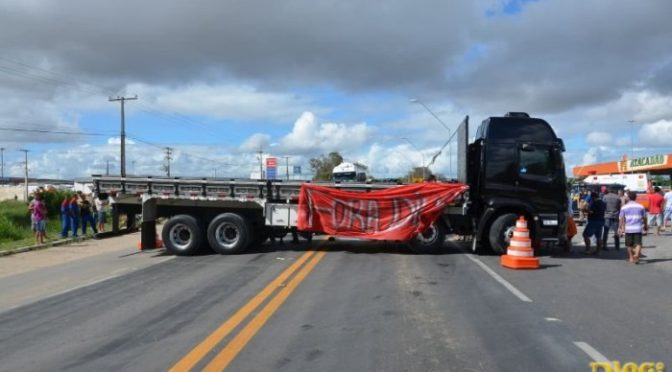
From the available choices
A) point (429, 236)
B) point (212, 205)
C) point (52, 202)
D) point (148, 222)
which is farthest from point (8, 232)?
point (429, 236)

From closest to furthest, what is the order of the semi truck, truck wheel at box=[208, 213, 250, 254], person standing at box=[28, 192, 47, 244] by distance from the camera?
the semi truck < truck wheel at box=[208, 213, 250, 254] < person standing at box=[28, 192, 47, 244]

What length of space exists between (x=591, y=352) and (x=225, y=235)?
32.5 ft

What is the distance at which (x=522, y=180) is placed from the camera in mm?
13219

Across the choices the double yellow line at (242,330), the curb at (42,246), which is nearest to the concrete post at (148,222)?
the curb at (42,246)

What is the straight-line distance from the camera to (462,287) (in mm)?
9117

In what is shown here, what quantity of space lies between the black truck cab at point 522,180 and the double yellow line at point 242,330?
505cm

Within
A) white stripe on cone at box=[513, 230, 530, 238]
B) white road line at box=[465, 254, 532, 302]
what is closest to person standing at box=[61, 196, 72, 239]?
white road line at box=[465, 254, 532, 302]

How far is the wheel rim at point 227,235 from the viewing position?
45.4ft

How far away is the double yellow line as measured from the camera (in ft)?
17.4

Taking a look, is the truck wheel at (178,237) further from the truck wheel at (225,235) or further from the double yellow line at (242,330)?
the double yellow line at (242,330)

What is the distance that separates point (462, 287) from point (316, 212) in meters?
5.45

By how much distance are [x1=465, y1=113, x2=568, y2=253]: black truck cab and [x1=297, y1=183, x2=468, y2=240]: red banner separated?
3.98 ft

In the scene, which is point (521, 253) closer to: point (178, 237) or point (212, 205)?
point (212, 205)

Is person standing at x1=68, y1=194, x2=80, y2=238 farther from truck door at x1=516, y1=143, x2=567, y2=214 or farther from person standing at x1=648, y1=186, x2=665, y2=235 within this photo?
person standing at x1=648, y1=186, x2=665, y2=235
